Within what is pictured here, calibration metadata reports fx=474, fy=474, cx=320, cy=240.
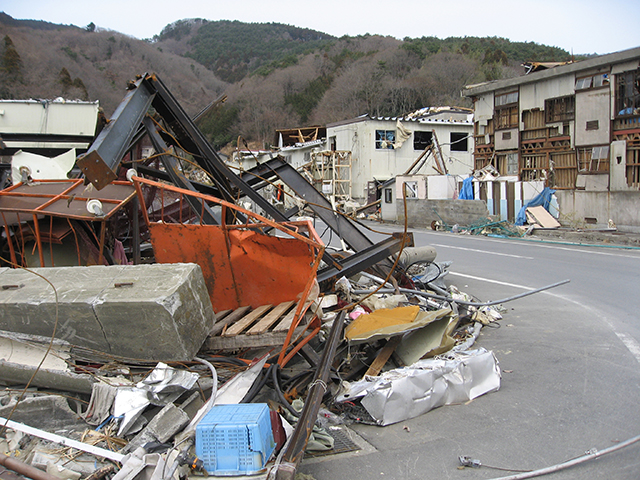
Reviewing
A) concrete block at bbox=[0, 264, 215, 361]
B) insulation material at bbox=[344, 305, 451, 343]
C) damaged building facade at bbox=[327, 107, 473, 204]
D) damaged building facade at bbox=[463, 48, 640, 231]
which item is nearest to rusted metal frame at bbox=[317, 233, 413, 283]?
insulation material at bbox=[344, 305, 451, 343]

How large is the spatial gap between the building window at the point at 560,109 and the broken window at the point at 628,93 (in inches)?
77.2

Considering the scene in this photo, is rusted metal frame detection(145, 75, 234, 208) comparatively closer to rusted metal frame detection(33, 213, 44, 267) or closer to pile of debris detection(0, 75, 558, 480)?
pile of debris detection(0, 75, 558, 480)

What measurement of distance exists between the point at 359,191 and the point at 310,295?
30305 mm

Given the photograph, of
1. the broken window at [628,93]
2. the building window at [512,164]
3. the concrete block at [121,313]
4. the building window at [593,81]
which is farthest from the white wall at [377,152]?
the concrete block at [121,313]

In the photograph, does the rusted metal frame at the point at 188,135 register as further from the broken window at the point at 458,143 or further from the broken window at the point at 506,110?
the broken window at the point at 458,143

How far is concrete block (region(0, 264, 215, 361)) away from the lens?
404 cm

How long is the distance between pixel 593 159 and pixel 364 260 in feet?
55.6

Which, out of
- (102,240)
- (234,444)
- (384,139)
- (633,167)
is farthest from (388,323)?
(384,139)

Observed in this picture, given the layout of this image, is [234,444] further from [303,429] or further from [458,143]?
[458,143]

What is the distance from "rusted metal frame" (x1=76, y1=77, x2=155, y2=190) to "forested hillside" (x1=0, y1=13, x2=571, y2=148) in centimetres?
4632

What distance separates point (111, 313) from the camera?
407cm

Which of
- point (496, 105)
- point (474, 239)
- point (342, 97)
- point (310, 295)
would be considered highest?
point (342, 97)

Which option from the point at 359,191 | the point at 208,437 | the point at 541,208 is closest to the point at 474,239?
the point at 541,208

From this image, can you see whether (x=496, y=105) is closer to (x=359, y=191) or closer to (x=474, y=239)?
(x=474, y=239)
